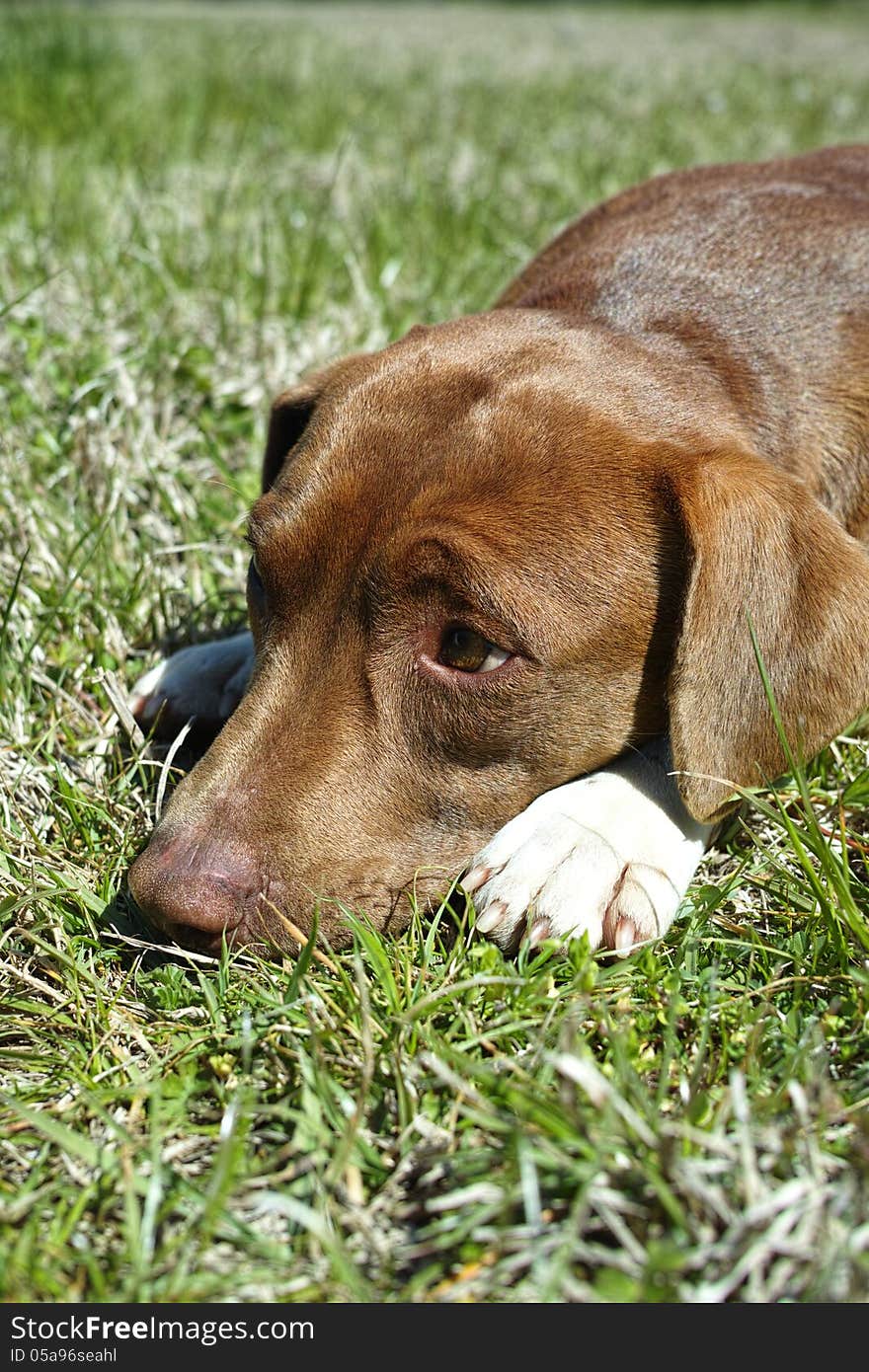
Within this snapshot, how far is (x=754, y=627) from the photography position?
122 inches

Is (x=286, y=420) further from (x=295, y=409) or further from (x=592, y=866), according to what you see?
(x=592, y=866)

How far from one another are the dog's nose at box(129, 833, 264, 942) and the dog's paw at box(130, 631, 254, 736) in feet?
3.16

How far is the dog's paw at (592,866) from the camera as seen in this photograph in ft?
9.87

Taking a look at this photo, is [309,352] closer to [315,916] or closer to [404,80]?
[315,916]

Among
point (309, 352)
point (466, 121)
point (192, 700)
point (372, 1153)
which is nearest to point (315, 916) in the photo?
point (372, 1153)

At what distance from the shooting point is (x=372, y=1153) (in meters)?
2.50

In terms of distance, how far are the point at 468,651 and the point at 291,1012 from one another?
35.2 inches

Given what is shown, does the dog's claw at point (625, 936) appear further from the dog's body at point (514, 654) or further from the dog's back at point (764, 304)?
the dog's back at point (764, 304)

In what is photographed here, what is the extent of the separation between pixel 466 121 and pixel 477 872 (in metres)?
9.24

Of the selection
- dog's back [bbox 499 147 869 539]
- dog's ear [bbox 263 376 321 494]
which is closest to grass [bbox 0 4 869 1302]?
dog's ear [bbox 263 376 321 494]

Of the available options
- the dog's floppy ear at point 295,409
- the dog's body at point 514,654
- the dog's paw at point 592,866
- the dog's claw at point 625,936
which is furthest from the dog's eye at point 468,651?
the dog's floppy ear at point 295,409

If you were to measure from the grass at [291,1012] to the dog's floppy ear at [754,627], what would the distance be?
8.3 inches

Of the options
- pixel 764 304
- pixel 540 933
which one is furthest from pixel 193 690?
pixel 764 304

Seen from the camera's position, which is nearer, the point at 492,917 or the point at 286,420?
the point at 492,917
